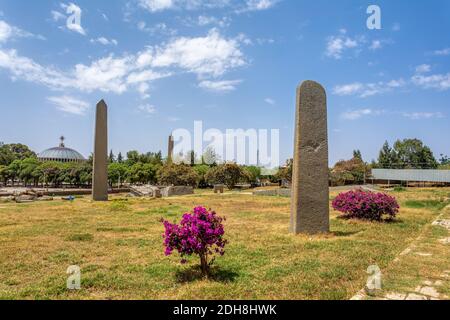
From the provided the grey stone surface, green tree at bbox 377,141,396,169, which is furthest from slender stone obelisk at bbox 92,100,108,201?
green tree at bbox 377,141,396,169

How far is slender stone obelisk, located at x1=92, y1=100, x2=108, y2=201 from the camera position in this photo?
2205 cm

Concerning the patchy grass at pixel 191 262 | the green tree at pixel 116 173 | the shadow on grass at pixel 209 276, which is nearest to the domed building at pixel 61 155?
the green tree at pixel 116 173

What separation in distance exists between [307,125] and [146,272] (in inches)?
233

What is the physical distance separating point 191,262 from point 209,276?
1.15 m

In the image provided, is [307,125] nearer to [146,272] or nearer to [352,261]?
[352,261]

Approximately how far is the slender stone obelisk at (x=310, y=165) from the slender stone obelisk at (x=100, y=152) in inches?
649

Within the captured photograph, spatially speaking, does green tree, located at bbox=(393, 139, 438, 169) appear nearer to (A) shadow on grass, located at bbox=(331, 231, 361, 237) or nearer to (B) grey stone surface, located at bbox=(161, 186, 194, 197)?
(B) grey stone surface, located at bbox=(161, 186, 194, 197)

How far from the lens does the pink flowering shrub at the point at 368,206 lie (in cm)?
1179

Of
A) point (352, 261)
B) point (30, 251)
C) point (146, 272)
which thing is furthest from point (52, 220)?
point (352, 261)

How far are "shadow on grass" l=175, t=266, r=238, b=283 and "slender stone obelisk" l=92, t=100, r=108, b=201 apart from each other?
60.3ft

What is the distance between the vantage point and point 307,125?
9250 mm

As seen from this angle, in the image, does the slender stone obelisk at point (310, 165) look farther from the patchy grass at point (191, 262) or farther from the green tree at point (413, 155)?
the green tree at point (413, 155)

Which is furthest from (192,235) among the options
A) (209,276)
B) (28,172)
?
(28,172)

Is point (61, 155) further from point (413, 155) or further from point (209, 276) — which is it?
point (209, 276)
